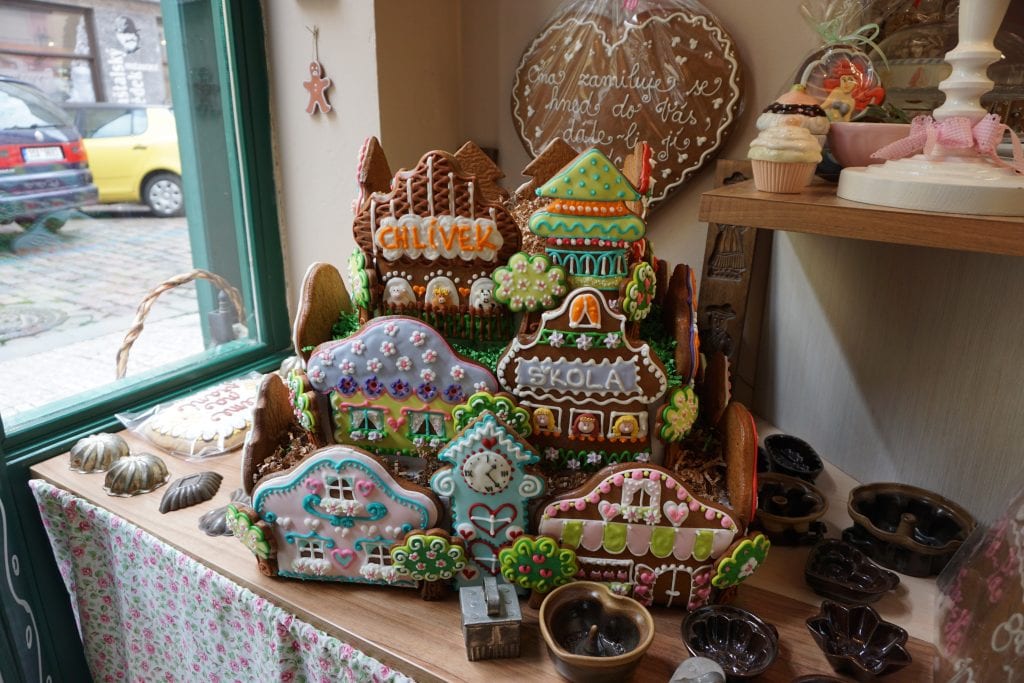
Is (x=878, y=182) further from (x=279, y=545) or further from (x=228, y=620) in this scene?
(x=228, y=620)

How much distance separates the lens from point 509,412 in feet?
3.02

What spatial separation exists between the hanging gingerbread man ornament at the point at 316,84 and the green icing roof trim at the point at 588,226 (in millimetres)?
872

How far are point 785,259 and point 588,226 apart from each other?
77cm

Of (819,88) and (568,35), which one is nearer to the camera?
(819,88)

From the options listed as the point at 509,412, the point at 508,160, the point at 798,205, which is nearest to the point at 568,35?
the point at 508,160

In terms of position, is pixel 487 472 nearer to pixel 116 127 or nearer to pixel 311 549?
pixel 311 549

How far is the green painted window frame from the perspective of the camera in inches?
48.2

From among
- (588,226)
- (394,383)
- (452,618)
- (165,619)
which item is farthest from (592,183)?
(165,619)

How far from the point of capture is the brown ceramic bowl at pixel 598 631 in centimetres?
80

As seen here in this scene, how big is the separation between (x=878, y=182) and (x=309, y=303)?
0.80 m

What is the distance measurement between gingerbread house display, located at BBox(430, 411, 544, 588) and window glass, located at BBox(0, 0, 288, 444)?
914 millimetres

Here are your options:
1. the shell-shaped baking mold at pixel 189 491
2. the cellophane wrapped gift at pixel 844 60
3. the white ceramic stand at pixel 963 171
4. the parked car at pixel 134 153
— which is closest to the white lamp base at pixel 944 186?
the white ceramic stand at pixel 963 171

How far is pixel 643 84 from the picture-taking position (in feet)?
4.72

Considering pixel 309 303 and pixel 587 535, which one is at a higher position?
pixel 309 303
